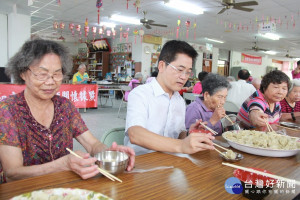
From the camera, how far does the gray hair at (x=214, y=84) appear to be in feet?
6.91

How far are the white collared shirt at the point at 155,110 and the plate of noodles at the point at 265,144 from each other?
42cm

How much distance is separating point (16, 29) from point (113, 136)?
23.7ft

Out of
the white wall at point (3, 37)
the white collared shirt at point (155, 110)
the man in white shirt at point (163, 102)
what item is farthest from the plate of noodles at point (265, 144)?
the white wall at point (3, 37)

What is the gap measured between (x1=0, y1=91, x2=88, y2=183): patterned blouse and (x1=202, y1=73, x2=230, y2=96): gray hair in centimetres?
126

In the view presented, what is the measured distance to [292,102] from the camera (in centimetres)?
310

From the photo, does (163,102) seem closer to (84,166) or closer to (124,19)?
(84,166)

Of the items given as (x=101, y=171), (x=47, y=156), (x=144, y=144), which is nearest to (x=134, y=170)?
(x=101, y=171)

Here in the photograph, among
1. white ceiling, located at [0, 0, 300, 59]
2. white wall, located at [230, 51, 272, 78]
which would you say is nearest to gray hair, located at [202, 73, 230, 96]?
white ceiling, located at [0, 0, 300, 59]

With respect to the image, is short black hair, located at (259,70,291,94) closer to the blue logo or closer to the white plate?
the white plate

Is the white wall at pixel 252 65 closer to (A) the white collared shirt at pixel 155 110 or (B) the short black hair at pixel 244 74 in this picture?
(B) the short black hair at pixel 244 74

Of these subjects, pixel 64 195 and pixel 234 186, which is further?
pixel 234 186

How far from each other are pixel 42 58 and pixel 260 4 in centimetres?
664

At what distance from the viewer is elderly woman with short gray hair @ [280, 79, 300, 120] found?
2815 millimetres

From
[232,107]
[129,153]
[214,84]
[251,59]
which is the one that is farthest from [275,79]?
[251,59]
